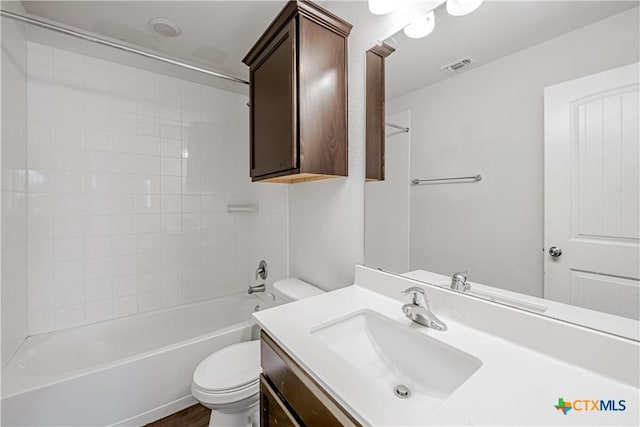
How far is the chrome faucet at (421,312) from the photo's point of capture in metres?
0.83

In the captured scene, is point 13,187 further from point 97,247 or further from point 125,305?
point 125,305

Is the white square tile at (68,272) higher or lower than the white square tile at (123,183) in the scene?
lower

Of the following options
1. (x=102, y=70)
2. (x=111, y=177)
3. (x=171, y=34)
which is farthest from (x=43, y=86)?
(x=171, y=34)

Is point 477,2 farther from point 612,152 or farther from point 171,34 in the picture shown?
point 171,34

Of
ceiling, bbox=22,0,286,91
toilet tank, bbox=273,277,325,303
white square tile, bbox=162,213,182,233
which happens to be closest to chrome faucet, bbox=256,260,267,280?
toilet tank, bbox=273,277,325,303

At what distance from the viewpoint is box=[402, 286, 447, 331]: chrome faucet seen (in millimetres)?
826

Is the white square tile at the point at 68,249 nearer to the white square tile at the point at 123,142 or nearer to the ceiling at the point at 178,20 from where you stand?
the white square tile at the point at 123,142

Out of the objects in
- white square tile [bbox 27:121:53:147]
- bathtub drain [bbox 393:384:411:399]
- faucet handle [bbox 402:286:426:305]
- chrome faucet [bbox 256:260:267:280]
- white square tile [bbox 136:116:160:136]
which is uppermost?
white square tile [bbox 136:116:160:136]

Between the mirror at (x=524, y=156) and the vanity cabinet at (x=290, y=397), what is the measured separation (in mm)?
606

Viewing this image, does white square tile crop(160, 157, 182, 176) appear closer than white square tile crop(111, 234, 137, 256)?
No

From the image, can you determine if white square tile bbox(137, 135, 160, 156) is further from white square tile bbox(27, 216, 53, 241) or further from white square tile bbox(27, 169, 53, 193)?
white square tile bbox(27, 216, 53, 241)

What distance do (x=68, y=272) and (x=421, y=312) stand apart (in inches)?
90.3

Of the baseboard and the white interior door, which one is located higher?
the white interior door

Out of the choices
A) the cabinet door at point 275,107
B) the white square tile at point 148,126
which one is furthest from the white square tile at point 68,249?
the cabinet door at point 275,107
